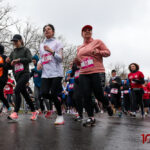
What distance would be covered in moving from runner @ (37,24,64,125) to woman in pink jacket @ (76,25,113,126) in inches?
16.7

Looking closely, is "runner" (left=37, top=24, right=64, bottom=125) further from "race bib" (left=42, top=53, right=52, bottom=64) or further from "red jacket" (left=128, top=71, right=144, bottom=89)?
"red jacket" (left=128, top=71, right=144, bottom=89)

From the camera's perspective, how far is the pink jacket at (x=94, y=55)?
475 cm

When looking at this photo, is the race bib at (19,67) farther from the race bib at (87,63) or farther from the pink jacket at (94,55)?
the race bib at (87,63)

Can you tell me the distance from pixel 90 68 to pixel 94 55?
0.27 m

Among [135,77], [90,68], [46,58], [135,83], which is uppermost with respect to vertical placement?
[46,58]

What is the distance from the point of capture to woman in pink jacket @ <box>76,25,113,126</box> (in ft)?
15.6

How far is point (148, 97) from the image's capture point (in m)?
12.6

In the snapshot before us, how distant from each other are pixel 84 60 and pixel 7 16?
23973 millimetres

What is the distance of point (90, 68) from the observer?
4773 mm

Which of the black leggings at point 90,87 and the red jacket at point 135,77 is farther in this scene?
the red jacket at point 135,77

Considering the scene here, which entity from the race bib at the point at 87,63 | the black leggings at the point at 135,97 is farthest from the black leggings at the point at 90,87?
the black leggings at the point at 135,97

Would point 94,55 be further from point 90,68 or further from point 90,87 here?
point 90,87

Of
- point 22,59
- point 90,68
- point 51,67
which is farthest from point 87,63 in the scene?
point 22,59

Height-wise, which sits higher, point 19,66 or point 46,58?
point 46,58
